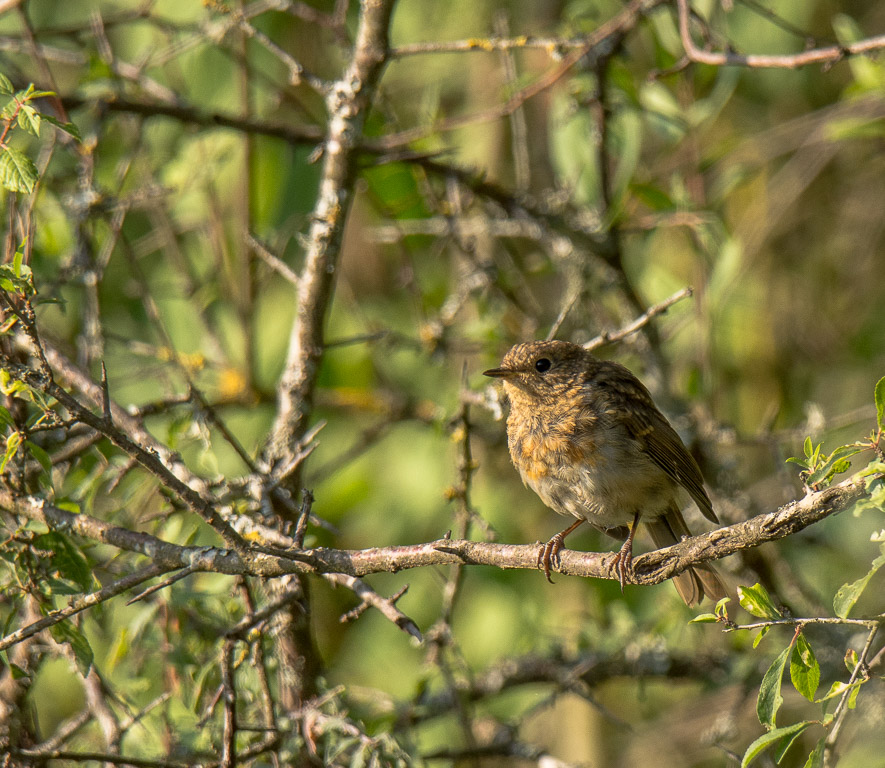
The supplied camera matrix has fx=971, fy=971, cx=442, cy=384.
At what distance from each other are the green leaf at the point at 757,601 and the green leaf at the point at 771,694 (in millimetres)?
97

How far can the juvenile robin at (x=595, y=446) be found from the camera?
360 centimetres

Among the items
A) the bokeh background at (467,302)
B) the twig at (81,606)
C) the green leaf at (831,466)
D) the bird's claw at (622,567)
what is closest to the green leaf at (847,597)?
the green leaf at (831,466)

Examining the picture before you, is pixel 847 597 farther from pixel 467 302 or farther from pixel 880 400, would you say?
pixel 467 302

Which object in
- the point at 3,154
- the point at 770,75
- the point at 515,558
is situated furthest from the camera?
the point at 770,75

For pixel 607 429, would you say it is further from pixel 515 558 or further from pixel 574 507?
pixel 515 558

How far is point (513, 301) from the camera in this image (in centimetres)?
496

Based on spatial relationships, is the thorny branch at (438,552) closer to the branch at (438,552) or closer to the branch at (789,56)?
the branch at (438,552)

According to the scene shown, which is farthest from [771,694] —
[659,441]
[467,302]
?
[467,302]

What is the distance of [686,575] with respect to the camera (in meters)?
3.79

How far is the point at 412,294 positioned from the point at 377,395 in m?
0.79

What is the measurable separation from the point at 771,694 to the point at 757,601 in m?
0.21

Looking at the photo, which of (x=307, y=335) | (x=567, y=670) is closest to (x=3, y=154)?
(x=307, y=335)

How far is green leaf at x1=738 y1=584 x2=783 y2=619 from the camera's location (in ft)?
7.23

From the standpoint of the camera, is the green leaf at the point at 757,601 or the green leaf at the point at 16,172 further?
the green leaf at the point at 16,172
